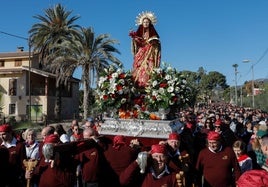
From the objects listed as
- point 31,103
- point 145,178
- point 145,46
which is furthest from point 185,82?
point 31,103

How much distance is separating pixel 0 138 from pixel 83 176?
161 centimetres

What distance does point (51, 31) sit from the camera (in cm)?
3234

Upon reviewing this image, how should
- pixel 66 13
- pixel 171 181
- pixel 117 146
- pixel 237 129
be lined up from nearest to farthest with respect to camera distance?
pixel 171 181 → pixel 117 146 → pixel 237 129 → pixel 66 13

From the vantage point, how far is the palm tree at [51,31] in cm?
A: 3178

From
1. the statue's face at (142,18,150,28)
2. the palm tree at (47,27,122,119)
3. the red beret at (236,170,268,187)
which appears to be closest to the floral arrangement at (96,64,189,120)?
the statue's face at (142,18,150,28)

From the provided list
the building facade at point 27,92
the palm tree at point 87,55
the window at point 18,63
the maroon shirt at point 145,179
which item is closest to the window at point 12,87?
the building facade at point 27,92

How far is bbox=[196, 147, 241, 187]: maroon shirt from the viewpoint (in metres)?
5.46

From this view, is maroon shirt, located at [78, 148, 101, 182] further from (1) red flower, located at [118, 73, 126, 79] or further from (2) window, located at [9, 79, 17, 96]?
(2) window, located at [9, 79, 17, 96]

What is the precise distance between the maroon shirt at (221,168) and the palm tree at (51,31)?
1050 inches

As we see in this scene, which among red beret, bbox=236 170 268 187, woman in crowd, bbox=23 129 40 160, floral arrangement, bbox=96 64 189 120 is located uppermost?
floral arrangement, bbox=96 64 189 120

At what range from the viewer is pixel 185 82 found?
25.2 feet

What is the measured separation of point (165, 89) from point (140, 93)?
808 millimetres

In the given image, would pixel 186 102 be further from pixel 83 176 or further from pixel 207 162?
pixel 83 176

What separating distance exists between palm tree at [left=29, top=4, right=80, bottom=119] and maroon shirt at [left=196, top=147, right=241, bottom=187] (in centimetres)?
2666
